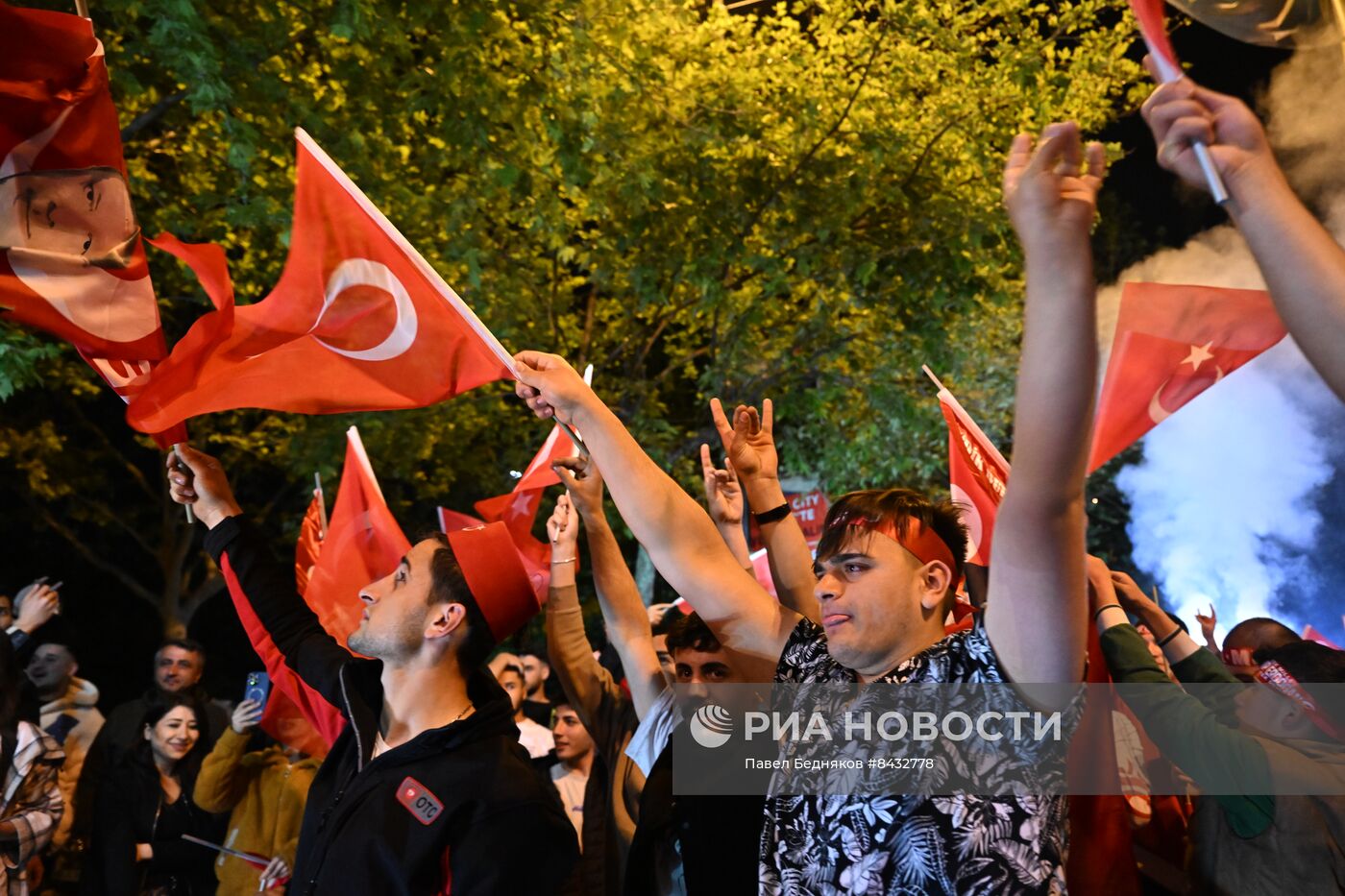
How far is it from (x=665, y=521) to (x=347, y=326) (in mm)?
1667

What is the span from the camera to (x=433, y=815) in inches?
125

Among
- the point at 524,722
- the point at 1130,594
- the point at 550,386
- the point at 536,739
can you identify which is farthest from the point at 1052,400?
the point at 524,722

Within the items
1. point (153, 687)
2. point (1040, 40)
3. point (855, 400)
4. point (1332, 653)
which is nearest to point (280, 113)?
point (153, 687)

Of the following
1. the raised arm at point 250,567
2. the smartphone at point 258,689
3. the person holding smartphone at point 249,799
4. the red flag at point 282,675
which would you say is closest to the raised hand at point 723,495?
the raised arm at point 250,567

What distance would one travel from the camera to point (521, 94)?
9.40m

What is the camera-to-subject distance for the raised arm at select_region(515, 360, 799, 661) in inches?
111

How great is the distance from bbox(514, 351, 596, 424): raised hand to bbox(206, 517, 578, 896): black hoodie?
3.23 ft

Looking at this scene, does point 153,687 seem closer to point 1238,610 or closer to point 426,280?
point 426,280

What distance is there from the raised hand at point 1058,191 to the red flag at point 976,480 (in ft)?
8.83

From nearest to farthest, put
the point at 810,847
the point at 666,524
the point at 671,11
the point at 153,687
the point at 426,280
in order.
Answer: the point at 810,847 → the point at 666,524 → the point at 426,280 → the point at 153,687 → the point at 671,11

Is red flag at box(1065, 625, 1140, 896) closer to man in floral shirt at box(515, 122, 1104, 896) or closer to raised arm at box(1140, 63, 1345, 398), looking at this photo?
man in floral shirt at box(515, 122, 1104, 896)

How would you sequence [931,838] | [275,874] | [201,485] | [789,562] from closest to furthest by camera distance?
[931,838], [789,562], [201,485], [275,874]

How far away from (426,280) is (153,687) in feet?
13.1

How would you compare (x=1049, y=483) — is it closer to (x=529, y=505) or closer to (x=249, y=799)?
(x=529, y=505)
